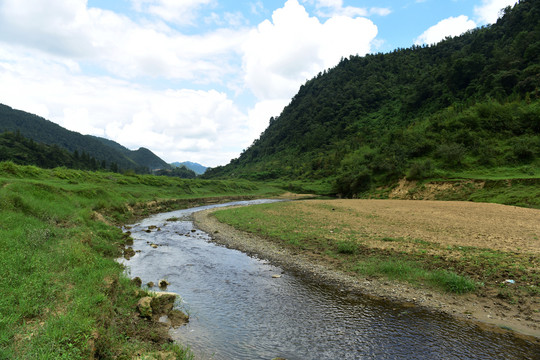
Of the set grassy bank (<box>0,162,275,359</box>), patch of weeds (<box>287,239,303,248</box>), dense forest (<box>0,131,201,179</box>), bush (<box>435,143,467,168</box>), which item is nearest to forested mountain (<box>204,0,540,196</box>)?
A: bush (<box>435,143,467,168</box>)

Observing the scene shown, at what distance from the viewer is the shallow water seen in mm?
7891

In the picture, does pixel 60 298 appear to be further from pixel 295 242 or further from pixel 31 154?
pixel 31 154

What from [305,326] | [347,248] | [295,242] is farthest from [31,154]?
[305,326]

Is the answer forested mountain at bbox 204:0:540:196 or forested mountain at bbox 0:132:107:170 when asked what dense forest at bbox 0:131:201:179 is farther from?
forested mountain at bbox 204:0:540:196

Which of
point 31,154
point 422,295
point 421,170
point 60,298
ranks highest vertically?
point 31,154

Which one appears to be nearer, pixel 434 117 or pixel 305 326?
pixel 305 326

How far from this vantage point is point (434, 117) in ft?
248

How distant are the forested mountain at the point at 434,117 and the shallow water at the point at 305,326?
49778 mm

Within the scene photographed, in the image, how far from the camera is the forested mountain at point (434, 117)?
174ft

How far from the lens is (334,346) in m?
8.23

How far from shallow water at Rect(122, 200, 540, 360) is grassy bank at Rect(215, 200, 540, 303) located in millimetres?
2577

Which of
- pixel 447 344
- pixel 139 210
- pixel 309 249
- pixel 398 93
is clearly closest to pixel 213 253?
pixel 309 249

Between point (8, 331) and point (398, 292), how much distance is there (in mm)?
13353

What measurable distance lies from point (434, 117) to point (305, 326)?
8529 centimetres
